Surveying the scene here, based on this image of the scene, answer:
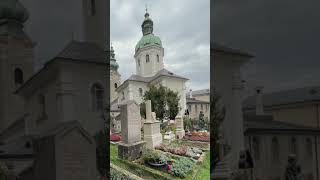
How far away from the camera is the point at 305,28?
808cm

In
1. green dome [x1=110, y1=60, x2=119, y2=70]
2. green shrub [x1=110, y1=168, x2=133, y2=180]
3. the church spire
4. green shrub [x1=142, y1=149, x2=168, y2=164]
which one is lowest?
green shrub [x1=110, y1=168, x2=133, y2=180]

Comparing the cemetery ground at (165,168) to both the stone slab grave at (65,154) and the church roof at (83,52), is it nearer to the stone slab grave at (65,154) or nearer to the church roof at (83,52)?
the stone slab grave at (65,154)

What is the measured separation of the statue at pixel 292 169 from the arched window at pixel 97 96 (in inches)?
121

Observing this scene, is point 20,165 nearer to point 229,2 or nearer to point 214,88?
point 214,88

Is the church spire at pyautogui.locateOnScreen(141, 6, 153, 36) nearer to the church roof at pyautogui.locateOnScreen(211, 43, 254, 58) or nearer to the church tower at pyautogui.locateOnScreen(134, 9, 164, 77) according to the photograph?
the church tower at pyautogui.locateOnScreen(134, 9, 164, 77)

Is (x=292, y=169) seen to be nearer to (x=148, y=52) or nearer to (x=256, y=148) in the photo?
(x=256, y=148)

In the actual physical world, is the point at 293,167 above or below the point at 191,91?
below

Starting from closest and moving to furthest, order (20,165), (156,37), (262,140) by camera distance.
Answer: (20,165)
(262,140)
(156,37)

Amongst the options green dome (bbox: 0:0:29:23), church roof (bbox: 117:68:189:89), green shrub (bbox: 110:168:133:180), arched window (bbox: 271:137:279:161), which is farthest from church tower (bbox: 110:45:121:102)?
arched window (bbox: 271:137:279:161)

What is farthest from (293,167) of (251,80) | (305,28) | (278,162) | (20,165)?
(20,165)

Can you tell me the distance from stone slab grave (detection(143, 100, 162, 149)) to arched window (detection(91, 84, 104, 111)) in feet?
4.31

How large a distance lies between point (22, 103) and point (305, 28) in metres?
4.60

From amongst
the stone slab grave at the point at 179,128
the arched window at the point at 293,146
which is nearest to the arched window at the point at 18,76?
the stone slab grave at the point at 179,128

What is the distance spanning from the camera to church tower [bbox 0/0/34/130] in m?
7.46
